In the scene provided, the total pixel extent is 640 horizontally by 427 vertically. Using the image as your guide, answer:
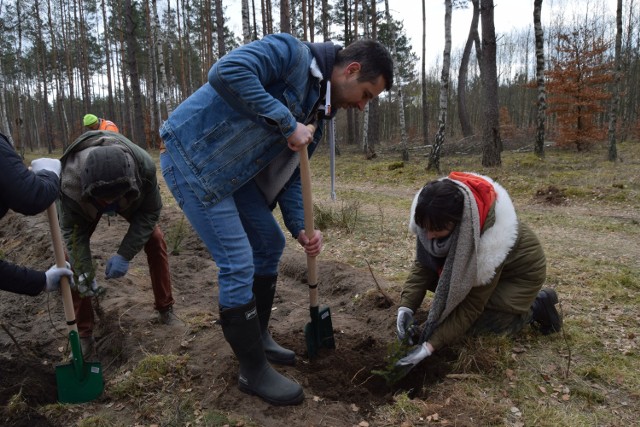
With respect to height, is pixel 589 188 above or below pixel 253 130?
below

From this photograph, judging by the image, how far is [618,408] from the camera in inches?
90.9

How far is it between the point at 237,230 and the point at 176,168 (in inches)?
17.3

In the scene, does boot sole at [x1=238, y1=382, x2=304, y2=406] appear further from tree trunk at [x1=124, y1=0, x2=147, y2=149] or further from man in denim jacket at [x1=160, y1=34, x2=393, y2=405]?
tree trunk at [x1=124, y1=0, x2=147, y2=149]

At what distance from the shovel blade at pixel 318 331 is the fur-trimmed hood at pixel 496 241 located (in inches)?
34.5

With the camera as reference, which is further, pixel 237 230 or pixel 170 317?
pixel 170 317

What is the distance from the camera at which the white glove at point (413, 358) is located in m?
2.53

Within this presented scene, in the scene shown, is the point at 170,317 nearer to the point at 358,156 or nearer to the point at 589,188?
the point at 589,188

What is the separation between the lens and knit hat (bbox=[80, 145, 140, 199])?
2.56 m

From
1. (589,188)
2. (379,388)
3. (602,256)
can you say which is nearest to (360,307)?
(379,388)

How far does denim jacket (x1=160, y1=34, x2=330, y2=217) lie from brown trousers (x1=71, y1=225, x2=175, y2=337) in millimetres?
1346

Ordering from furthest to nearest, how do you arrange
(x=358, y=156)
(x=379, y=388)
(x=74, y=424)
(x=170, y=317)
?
1. (x=358, y=156)
2. (x=170, y=317)
3. (x=379, y=388)
4. (x=74, y=424)

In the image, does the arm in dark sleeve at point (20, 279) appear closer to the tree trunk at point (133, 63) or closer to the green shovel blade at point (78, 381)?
the green shovel blade at point (78, 381)

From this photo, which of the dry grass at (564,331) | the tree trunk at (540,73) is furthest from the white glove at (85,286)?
the tree trunk at (540,73)

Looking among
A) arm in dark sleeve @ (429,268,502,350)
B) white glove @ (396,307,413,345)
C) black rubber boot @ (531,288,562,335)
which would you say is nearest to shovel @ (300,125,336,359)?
white glove @ (396,307,413,345)
